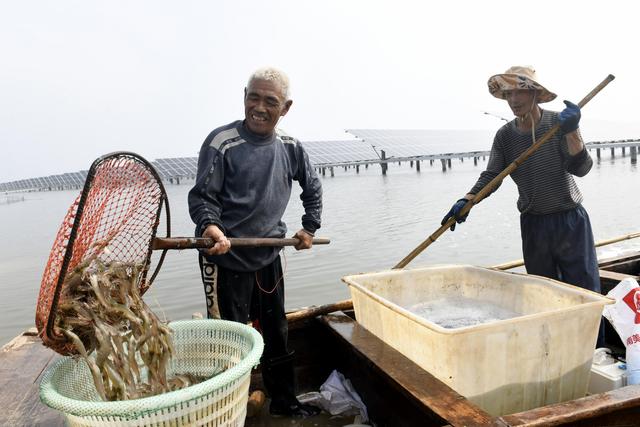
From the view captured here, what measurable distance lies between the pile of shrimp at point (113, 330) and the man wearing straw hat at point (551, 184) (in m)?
2.72

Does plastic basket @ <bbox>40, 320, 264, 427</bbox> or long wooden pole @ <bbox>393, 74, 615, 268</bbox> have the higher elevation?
long wooden pole @ <bbox>393, 74, 615, 268</bbox>

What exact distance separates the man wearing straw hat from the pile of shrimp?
2719 mm

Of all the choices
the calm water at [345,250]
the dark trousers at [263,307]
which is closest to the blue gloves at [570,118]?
the dark trousers at [263,307]

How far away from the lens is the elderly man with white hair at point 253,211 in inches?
95.8

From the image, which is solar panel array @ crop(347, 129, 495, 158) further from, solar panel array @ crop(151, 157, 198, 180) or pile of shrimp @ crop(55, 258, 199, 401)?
pile of shrimp @ crop(55, 258, 199, 401)

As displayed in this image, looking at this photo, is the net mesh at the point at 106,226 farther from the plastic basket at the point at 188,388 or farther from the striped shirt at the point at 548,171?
the striped shirt at the point at 548,171

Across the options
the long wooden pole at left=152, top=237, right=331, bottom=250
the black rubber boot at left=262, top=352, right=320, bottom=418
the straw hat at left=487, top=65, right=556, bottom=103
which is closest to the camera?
the long wooden pole at left=152, top=237, right=331, bottom=250

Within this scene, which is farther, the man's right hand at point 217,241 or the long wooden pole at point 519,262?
→ the long wooden pole at point 519,262

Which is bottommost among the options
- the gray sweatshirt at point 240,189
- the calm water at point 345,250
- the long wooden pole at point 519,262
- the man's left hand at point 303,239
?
the calm water at point 345,250

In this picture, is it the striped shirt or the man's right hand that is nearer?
the man's right hand

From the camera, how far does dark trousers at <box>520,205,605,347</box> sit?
3125mm

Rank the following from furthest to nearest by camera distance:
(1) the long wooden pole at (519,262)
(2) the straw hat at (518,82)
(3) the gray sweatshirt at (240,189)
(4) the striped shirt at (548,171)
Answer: (1) the long wooden pole at (519,262) → (4) the striped shirt at (548,171) → (2) the straw hat at (518,82) → (3) the gray sweatshirt at (240,189)

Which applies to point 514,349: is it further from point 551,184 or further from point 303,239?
point 551,184

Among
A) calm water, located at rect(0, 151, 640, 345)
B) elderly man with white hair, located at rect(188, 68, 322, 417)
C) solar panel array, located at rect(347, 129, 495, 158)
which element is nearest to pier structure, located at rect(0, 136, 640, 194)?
solar panel array, located at rect(347, 129, 495, 158)
